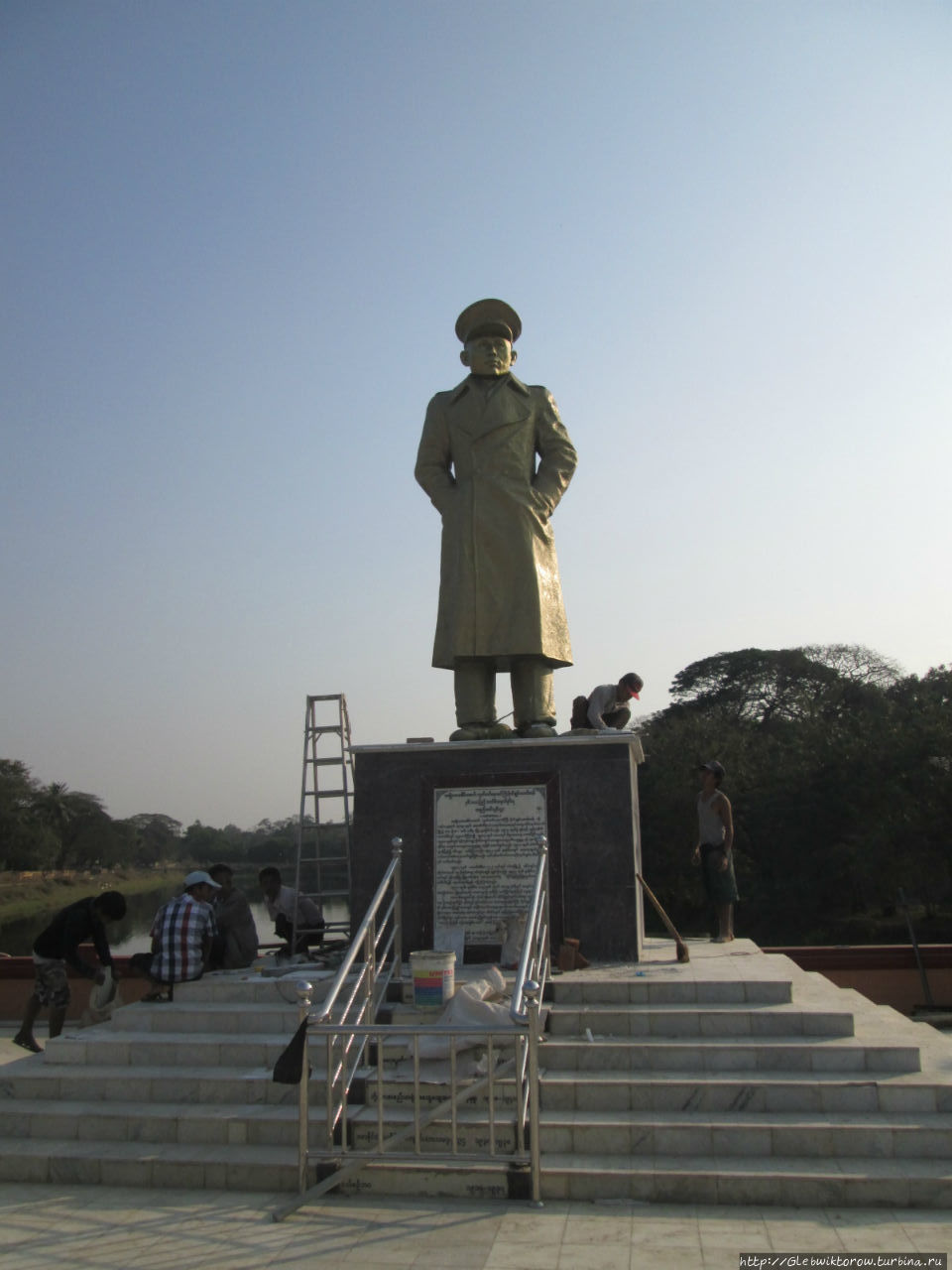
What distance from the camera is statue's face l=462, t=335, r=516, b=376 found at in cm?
773

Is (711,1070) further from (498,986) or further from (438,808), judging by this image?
(438,808)

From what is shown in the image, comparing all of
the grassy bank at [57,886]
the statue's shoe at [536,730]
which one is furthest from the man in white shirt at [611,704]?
the grassy bank at [57,886]

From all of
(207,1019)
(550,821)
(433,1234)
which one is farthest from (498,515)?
(433,1234)

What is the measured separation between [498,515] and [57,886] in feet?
126

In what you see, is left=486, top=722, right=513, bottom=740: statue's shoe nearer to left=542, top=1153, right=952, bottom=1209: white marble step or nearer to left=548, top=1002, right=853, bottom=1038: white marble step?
left=548, top=1002, right=853, bottom=1038: white marble step

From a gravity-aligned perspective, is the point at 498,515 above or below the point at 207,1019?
above

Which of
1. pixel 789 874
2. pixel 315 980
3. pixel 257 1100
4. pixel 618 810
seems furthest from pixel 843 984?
A: pixel 789 874

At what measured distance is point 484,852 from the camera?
6.62 m

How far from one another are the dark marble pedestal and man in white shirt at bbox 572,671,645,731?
38 cm

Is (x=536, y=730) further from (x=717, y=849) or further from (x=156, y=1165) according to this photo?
(x=156, y=1165)

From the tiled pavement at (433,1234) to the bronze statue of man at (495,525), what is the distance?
3.55 m

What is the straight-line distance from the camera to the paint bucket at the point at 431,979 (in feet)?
17.4

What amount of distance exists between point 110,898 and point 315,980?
164 cm

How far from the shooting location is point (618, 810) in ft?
21.5
